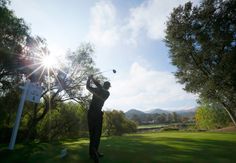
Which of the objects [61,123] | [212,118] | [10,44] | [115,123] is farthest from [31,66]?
[212,118]

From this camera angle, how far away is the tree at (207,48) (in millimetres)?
18391

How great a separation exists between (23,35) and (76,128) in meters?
28.7

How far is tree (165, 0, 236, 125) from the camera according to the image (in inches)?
724

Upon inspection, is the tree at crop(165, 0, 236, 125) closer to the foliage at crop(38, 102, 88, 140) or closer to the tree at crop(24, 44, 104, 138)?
the tree at crop(24, 44, 104, 138)

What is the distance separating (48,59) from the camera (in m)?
26.3

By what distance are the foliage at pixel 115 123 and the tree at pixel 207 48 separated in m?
47.3

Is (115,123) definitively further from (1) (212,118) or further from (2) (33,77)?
(2) (33,77)

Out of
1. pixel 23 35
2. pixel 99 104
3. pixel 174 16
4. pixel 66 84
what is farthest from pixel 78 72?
pixel 99 104

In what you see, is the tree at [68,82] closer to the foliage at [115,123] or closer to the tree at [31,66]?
the tree at [31,66]

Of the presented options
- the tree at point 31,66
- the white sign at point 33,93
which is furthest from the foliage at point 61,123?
the white sign at point 33,93

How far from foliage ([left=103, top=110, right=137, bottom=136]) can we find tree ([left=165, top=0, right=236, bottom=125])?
155 feet

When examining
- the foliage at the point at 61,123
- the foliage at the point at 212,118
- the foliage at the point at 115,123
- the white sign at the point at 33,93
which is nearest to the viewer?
the white sign at the point at 33,93

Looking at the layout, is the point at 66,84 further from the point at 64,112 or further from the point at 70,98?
the point at 64,112

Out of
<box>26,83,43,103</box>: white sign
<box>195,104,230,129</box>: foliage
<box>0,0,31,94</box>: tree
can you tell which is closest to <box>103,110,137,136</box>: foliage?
<box>195,104,230,129</box>: foliage
